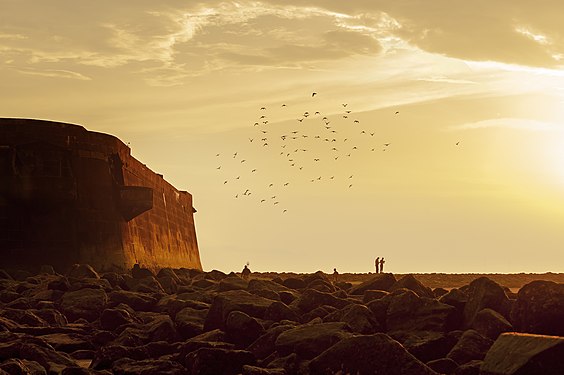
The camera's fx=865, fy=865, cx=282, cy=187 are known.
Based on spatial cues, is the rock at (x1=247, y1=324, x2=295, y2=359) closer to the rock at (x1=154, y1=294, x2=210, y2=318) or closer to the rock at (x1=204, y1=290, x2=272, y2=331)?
the rock at (x1=204, y1=290, x2=272, y2=331)

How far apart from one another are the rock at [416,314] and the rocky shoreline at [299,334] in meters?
0.01

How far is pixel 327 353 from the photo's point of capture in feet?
26.6

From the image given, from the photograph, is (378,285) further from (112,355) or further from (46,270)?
(46,270)

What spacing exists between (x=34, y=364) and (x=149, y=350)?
133 cm

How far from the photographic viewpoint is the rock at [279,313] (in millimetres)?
10523

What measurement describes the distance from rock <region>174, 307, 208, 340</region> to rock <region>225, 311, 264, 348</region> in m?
0.74

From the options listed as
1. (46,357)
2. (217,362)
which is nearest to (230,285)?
(46,357)

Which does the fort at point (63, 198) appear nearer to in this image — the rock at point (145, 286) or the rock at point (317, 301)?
the rock at point (145, 286)

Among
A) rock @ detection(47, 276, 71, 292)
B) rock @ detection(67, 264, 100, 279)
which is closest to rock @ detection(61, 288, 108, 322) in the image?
rock @ detection(47, 276, 71, 292)

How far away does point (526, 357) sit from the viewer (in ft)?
22.1

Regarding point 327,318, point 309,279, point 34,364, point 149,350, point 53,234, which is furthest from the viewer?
point 53,234

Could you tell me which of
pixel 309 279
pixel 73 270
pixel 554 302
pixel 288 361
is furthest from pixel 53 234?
pixel 554 302

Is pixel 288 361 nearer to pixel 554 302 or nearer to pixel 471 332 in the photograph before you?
pixel 471 332

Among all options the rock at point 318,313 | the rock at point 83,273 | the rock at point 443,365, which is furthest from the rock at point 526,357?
the rock at point 83,273
